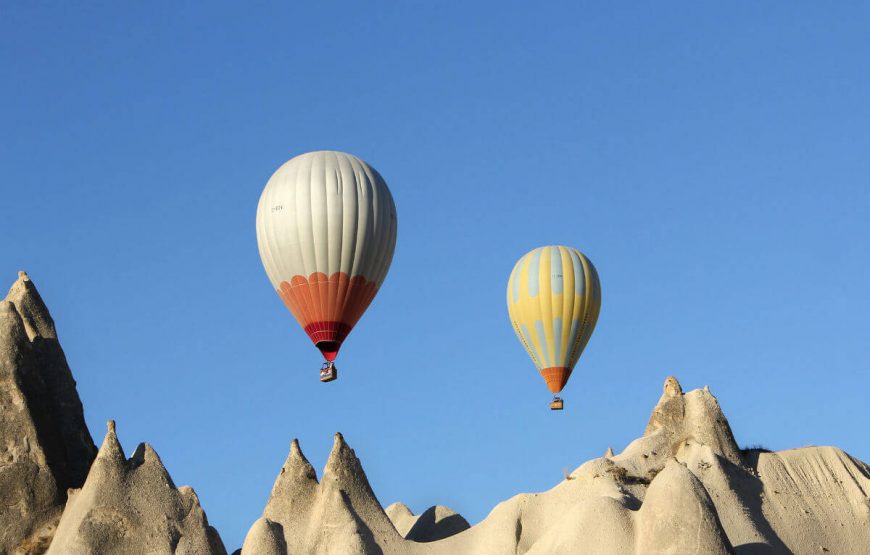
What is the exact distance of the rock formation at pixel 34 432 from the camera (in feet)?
150

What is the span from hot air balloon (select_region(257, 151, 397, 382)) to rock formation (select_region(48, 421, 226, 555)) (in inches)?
211

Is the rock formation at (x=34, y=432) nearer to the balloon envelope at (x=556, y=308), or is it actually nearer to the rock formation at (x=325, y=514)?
the rock formation at (x=325, y=514)

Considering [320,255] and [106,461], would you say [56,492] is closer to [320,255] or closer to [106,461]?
[106,461]

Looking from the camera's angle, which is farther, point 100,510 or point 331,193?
point 331,193

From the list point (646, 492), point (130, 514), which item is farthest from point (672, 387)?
point (130, 514)

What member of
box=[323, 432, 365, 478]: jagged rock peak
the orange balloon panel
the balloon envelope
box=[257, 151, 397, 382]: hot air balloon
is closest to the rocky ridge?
box=[323, 432, 365, 478]: jagged rock peak

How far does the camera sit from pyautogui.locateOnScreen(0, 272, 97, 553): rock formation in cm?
4584

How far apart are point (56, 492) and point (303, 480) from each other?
5798 millimetres

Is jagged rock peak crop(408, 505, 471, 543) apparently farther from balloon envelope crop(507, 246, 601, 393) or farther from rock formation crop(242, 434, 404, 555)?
balloon envelope crop(507, 246, 601, 393)

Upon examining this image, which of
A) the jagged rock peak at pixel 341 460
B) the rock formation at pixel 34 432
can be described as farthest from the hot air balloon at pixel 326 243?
the rock formation at pixel 34 432

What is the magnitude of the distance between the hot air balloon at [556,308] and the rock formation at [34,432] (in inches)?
494

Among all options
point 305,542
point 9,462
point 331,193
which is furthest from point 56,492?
point 331,193

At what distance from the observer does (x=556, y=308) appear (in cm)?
5381

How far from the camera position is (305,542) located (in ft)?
153
